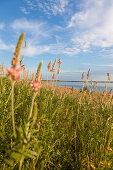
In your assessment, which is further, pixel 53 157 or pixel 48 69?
pixel 48 69

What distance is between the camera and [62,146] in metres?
2.26

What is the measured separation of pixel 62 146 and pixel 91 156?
485mm

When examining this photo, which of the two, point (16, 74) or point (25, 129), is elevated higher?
point (16, 74)

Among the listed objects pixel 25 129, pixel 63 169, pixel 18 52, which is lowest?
pixel 63 169

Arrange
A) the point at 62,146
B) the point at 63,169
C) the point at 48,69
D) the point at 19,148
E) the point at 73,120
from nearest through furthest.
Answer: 1. the point at 19,148
2. the point at 63,169
3. the point at 62,146
4. the point at 48,69
5. the point at 73,120

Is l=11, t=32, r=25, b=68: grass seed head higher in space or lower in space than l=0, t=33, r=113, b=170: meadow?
higher

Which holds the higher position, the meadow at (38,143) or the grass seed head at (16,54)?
the grass seed head at (16,54)

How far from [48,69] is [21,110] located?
40.9 inches

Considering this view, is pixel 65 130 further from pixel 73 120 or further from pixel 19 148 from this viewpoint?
pixel 19 148

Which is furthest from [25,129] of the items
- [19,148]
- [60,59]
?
[60,59]

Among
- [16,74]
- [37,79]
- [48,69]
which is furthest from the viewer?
[48,69]

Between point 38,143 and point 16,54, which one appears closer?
point 16,54

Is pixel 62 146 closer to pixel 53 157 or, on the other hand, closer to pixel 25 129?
pixel 53 157

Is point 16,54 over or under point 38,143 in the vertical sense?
over
